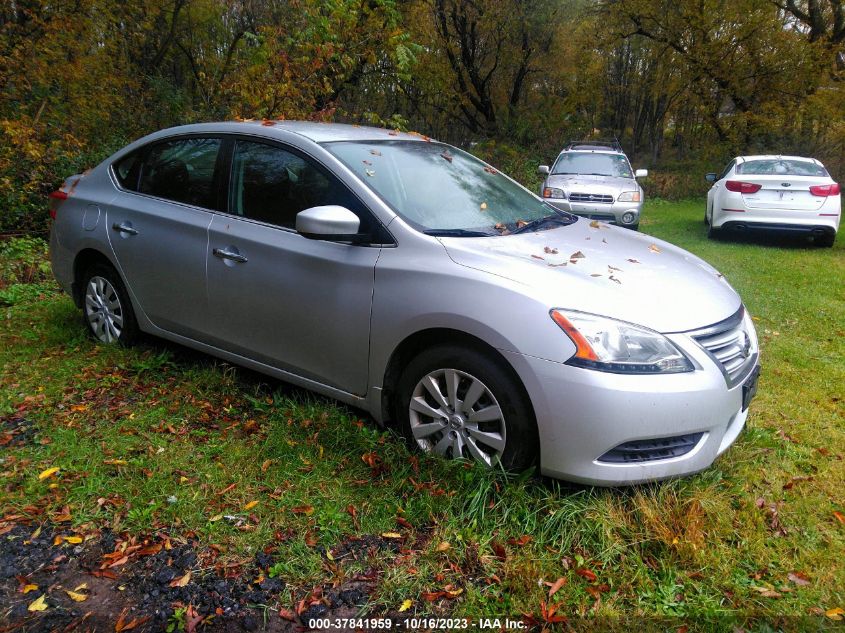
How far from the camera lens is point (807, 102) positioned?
18.3 metres

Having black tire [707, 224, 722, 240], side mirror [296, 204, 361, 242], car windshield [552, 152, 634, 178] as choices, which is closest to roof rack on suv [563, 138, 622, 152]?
car windshield [552, 152, 634, 178]

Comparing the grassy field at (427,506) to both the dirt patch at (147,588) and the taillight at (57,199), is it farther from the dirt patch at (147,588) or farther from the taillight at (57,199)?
the taillight at (57,199)

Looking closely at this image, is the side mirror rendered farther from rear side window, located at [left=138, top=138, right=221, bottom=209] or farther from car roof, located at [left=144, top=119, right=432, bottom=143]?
rear side window, located at [left=138, top=138, right=221, bottom=209]

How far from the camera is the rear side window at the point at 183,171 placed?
13.5 feet

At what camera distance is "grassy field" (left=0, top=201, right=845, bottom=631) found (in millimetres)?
2467

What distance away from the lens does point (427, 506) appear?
2.88 m

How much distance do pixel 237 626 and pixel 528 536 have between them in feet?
3.80

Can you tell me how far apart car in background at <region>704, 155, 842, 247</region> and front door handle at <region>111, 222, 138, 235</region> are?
899 cm

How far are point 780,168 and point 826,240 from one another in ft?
4.41

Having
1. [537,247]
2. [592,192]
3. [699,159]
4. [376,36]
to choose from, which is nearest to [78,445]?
[537,247]

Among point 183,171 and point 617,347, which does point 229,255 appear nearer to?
point 183,171

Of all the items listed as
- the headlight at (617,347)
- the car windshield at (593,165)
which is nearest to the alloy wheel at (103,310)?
the headlight at (617,347)

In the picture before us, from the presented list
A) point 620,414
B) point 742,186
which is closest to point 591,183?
point 742,186

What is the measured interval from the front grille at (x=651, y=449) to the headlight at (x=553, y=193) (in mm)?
8626
